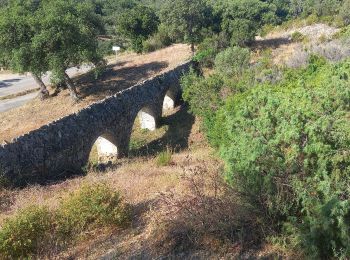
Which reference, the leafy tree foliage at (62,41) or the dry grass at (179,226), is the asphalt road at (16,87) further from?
the dry grass at (179,226)

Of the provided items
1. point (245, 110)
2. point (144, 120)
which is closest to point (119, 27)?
point (144, 120)

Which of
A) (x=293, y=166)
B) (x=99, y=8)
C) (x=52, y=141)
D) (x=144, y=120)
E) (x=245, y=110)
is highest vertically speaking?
(x=99, y=8)

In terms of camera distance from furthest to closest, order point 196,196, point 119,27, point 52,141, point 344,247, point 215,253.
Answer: point 119,27 < point 52,141 < point 196,196 < point 215,253 < point 344,247

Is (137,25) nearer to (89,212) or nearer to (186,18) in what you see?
(186,18)

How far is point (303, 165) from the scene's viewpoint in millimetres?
5316

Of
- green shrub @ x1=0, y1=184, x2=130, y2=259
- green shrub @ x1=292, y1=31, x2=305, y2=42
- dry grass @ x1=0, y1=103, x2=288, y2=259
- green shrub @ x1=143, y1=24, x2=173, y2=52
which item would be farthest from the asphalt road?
green shrub @ x1=0, y1=184, x2=130, y2=259

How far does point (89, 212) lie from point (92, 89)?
25020 mm

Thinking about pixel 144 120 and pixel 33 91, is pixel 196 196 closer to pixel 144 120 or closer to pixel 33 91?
pixel 144 120

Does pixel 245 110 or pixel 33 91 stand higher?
pixel 245 110

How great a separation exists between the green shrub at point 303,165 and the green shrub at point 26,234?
3270mm

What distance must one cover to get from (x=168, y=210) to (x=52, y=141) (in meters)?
7.50

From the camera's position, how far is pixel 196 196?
6379 millimetres

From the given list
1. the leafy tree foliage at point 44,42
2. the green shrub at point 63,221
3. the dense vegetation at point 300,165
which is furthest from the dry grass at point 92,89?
the dense vegetation at point 300,165

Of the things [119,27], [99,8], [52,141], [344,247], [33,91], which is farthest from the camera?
[99,8]
